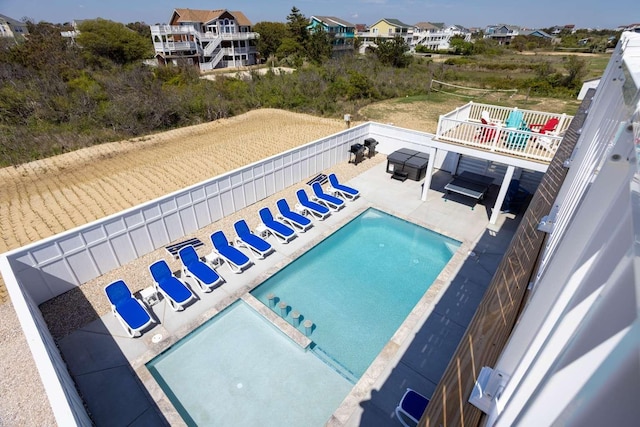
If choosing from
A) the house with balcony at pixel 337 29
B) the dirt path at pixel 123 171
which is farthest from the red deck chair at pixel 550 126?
the house with balcony at pixel 337 29

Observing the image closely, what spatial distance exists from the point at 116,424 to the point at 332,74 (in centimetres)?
2998

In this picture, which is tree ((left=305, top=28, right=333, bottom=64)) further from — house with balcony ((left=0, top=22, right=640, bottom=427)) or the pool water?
the pool water

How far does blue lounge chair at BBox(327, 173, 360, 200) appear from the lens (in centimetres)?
1257

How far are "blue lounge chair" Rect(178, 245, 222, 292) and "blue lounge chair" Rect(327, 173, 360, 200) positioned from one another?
589cm

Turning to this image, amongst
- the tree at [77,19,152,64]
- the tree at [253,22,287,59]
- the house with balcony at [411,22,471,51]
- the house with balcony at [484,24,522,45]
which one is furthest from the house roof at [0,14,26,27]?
the house with balcony at [484,24,522,45]

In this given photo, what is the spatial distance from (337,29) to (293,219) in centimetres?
6049

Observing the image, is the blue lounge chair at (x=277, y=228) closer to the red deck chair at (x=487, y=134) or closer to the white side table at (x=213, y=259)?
the white side table at (x=213, y=259)

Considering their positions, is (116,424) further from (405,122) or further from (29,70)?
(29,70)

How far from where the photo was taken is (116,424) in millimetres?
5758

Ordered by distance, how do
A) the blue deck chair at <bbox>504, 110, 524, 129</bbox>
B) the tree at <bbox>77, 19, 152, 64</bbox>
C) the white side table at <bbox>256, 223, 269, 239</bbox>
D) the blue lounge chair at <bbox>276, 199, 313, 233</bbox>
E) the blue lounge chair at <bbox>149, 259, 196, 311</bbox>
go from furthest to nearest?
the tree at <bbox>77, 19, 152, 64</bbox>, the blue deck chair at <bbox>504, 110, 524, 129</bbox>, the blue lounge chair at <bbox>276, 199, 313, 233</bbox>, the white side table at <bbox>256, 223, 269, 239</bbox>, the blue lounge chair at <bbox>149, 259, 196, 311</bbox>

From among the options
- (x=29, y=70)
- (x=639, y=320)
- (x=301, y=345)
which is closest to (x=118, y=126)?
(x=29, y=70)

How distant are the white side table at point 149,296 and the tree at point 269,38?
47.8 m

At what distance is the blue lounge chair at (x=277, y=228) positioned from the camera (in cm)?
1021

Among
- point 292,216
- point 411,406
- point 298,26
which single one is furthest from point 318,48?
point 411,406
